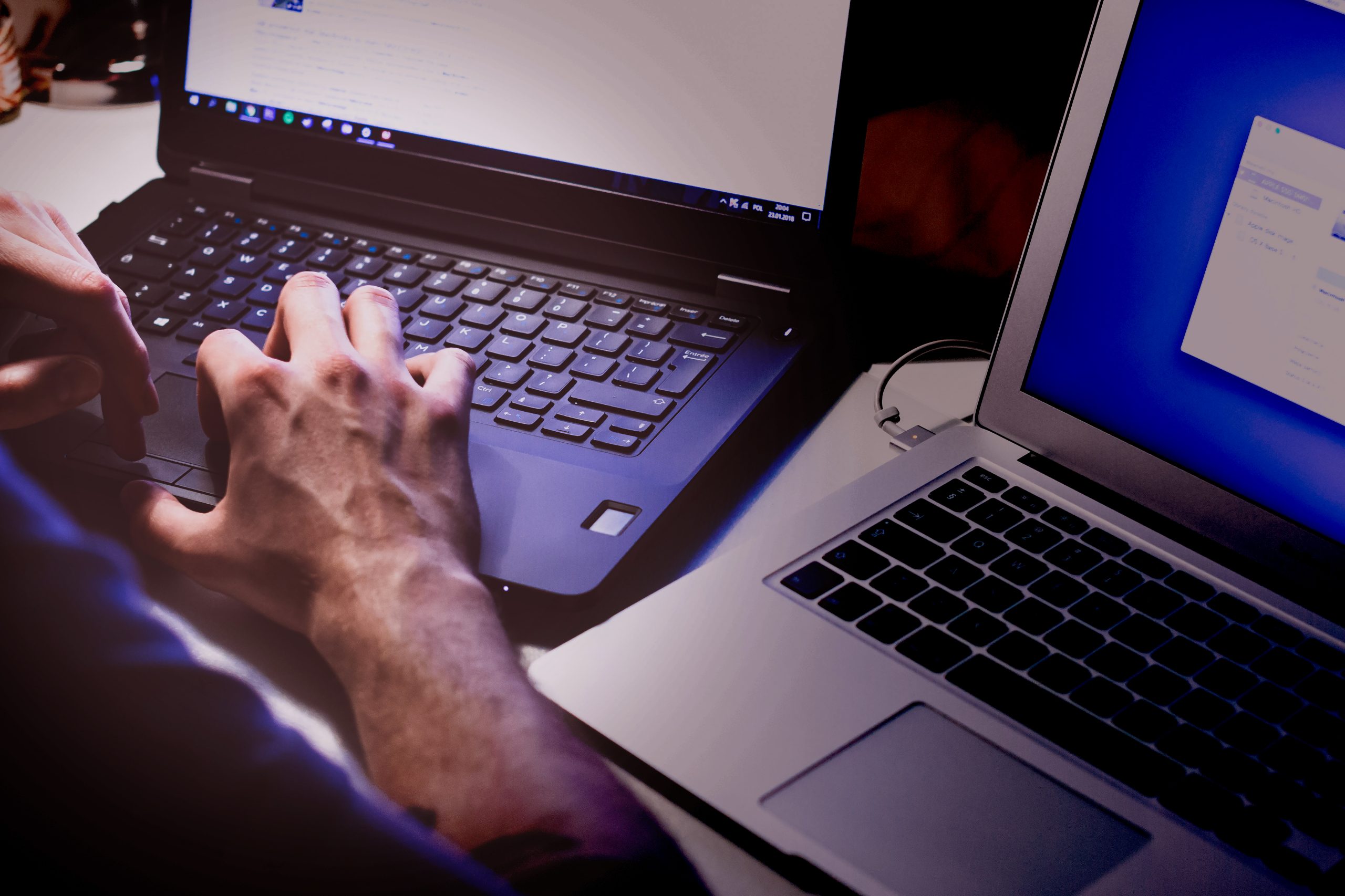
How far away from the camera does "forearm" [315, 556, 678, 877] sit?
38 cm

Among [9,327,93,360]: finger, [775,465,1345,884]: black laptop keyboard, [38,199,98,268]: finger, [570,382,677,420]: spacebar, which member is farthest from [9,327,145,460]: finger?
[775,465,1345,884]: black laptop keyboard

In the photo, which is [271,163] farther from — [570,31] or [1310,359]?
[1310,359]

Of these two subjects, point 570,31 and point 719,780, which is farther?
point 570,31

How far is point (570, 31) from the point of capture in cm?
70

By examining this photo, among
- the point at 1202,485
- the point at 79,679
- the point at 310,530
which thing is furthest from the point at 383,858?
the point at 1202,485

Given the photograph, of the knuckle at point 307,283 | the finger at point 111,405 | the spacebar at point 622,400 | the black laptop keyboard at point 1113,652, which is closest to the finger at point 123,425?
the finger at point 111,405

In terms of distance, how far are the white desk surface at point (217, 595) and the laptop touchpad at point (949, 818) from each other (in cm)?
4

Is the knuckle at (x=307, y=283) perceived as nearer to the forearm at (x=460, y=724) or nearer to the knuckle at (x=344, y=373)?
the knuckle at (x=344, y=373)

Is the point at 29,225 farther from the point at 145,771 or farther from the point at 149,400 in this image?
the point at 145,771

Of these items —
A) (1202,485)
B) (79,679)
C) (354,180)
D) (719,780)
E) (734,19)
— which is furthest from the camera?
(354,180)

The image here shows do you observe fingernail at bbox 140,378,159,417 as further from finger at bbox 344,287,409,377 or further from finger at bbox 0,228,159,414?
finger at bbox 344,287,409,377

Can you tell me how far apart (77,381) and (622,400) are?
0.31m

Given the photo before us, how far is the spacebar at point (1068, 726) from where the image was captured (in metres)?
0.42

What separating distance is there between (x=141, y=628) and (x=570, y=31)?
539mm
